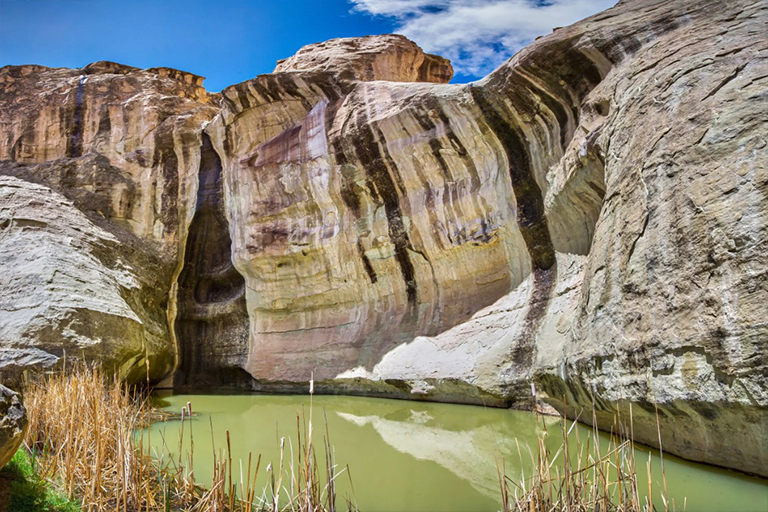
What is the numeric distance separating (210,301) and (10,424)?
9.41 m

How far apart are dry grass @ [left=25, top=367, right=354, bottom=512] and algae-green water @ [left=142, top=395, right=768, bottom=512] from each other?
0.86 feet

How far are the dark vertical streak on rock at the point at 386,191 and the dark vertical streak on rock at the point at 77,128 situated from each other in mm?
6823

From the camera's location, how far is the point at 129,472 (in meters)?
2.93

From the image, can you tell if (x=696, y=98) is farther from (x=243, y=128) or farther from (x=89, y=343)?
(x=243, y=128)

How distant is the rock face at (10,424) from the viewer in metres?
2.73

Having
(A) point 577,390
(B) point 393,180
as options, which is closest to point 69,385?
(A) point 577,390

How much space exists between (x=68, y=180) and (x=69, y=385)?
8.83m

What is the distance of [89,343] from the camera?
8609 mm

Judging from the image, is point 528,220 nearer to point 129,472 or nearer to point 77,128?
point 129,472

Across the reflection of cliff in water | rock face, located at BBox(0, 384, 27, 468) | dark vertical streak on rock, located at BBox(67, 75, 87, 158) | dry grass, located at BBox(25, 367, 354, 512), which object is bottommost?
the reflection of cliff in water

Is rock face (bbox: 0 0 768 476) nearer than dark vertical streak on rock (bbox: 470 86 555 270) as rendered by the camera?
Yes

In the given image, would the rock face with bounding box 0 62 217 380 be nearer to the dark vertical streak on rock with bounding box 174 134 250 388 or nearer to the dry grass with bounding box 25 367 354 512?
the dark vertical streak on rock with bounding box 174 134 250 388

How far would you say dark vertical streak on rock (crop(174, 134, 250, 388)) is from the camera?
11453mm

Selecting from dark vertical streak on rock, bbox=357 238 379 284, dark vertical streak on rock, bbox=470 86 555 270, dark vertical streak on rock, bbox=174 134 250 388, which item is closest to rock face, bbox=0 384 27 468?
dark vertical streak on rock, bbox=470 86 555 270
